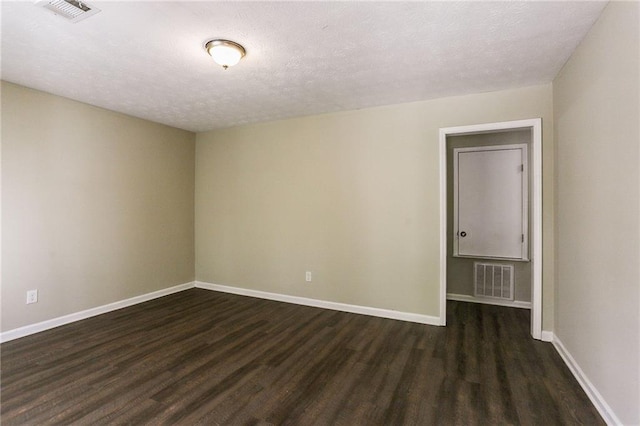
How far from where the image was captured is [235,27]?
208cm

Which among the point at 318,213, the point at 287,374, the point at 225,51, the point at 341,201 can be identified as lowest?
the point at 287,374

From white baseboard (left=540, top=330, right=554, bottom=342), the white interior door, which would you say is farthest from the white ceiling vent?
white baseboard (left=540, top=330, right=554, bottom=342)

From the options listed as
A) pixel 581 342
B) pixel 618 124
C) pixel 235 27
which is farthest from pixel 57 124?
pixel 581 342

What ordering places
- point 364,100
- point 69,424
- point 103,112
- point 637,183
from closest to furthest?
point 637,183, point 69,424, point 364,100, point 103,112

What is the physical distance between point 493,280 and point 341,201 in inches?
96.0

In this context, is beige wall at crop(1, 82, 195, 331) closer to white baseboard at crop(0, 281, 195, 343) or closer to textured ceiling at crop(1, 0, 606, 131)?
white baseboard at crop(0, 281, 195, 343)

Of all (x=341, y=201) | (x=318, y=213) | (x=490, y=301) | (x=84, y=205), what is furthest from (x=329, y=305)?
(x=84, y=205)

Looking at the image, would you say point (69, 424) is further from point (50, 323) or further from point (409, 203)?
point (409, 203)

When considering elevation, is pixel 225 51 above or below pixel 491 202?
above

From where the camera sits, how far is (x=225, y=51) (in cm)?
228

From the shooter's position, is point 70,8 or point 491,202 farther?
point 491,202

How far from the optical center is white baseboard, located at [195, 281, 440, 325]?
355 centimetres

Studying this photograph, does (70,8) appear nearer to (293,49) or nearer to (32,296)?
(293,49)

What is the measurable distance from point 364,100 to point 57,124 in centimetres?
345
